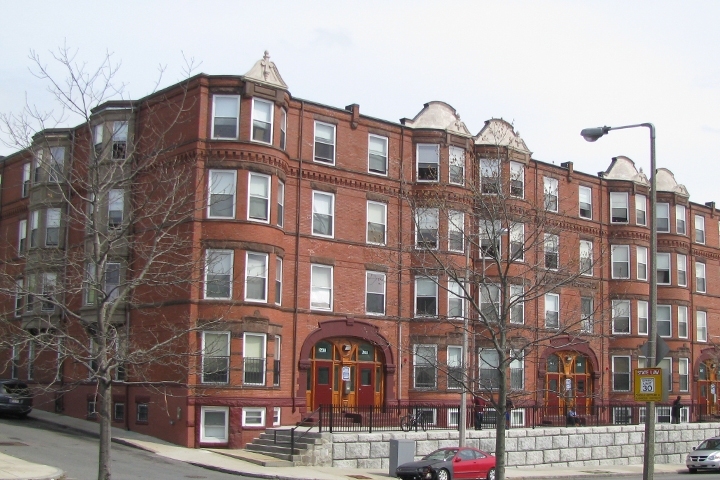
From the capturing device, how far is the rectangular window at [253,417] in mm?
30188

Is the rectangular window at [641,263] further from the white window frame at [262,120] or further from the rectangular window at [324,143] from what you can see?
the white window frame at [262,120]

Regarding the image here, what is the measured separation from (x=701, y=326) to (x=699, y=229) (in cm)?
576

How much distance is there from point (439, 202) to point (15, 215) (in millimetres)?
24851

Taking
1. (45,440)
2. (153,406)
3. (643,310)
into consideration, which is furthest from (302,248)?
(643,310)

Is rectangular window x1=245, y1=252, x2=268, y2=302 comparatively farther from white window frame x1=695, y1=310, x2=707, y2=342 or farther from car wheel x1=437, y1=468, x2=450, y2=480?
white window frame x1=695, y1=310, x2=707, y2=342

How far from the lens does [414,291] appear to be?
37031 mm

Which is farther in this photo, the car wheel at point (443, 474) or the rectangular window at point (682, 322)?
the rectangular window at point (682, 322)

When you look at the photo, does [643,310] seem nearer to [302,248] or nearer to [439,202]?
[302,248]

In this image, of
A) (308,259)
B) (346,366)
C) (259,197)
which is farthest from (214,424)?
(259,197)

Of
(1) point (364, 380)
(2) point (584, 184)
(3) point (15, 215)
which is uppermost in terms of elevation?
(2) point (584, 184)

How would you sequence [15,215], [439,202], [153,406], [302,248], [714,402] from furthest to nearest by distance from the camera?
[714,402] → [15,215] → [302,248] → [153,406] → [439,202]

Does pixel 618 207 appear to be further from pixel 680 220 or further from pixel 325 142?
pixel 325 142

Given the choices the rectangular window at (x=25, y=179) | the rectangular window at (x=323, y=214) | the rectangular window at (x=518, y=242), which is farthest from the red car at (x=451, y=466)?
the rectangular window at (x=25, y=179)

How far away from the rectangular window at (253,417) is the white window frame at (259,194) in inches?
264
